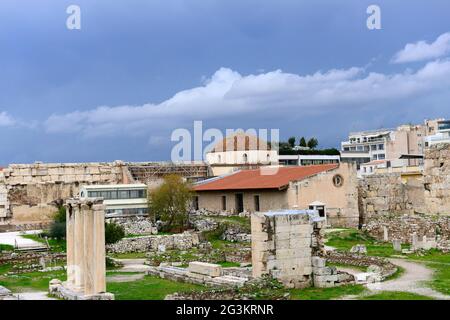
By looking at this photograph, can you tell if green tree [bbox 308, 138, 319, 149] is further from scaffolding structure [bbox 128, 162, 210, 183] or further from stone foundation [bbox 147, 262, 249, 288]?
stone foundation [bbox 147, 262, 249, 288]

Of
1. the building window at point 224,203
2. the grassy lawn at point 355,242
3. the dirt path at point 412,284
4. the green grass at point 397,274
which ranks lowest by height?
the dirt path at point 412,284

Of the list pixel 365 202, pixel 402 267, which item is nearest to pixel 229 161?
pixel 365 202

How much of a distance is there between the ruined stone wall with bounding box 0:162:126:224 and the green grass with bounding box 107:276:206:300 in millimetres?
33383

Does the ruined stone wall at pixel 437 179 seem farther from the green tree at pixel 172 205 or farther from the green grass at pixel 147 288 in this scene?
the green grass at pixel 147 288

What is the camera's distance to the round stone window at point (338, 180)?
148 feet

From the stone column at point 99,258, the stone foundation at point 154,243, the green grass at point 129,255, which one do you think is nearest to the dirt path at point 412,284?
the stone column at point 99,258

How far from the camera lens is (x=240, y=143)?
2657 inches

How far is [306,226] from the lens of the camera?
22828 millimetres

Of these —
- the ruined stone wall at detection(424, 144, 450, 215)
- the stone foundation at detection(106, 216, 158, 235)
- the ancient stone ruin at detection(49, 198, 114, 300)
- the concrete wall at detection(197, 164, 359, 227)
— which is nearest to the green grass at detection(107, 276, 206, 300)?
the ancient stone ruin at detection(49, 198, 114, 300)

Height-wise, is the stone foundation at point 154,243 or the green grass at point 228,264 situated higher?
the stone foundation at point 154,243

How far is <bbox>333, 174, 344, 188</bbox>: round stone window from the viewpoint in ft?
148

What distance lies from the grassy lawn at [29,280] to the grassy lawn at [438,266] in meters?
13.8

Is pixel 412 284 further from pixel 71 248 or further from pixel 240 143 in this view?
pixel 240 143
